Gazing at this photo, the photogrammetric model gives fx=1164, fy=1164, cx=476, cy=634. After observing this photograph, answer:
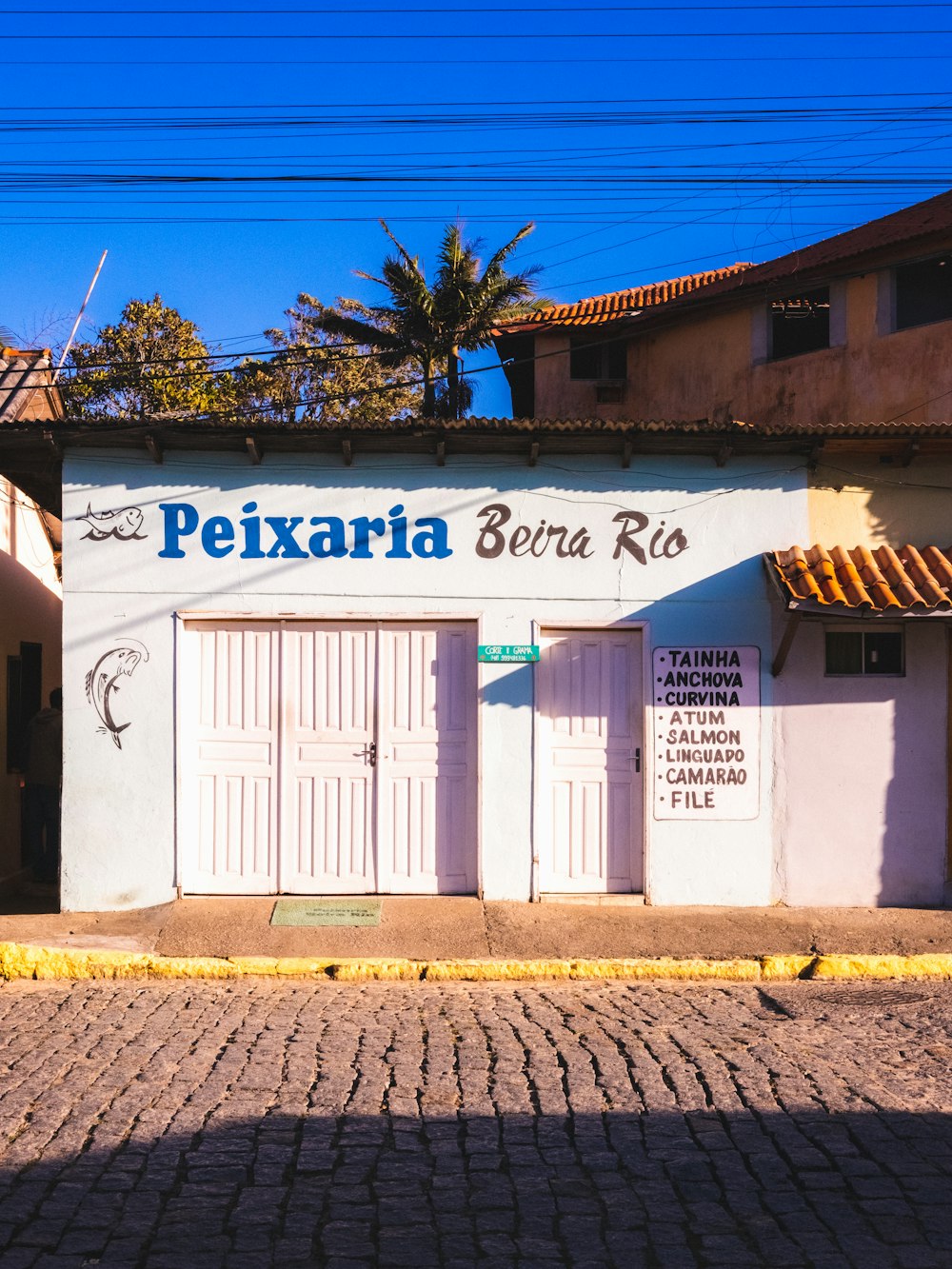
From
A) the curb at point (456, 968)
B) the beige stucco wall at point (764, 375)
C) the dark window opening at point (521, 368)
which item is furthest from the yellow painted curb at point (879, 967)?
the dark window opening at point (521, 368)

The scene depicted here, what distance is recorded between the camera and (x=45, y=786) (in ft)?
34.7

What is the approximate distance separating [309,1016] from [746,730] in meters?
4.44

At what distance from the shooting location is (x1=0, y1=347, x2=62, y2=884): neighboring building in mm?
11727

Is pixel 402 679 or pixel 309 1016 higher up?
pixel 402 679

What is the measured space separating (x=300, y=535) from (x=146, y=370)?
23659mm

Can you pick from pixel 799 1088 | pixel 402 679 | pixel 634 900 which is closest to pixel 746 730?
pixel 634 900

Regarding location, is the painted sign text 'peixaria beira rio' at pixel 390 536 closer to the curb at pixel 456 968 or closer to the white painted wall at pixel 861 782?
the white painted wall at pixel 861 782

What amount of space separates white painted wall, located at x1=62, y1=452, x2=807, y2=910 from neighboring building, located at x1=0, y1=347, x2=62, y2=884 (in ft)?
4.37

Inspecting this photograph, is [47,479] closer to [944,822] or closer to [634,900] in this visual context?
[634,900]

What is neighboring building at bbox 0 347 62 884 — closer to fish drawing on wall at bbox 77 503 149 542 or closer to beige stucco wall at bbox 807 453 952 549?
fish drawing on wall at bbox 77 503 149 542

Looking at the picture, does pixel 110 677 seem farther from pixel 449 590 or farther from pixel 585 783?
pixel 585 783

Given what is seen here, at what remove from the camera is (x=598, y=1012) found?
23.5 feet

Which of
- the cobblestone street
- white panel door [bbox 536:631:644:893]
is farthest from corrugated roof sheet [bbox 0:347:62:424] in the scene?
the cobblestone street

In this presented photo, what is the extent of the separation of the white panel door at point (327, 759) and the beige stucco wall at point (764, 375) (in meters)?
8.86
